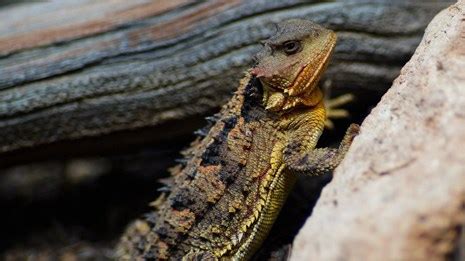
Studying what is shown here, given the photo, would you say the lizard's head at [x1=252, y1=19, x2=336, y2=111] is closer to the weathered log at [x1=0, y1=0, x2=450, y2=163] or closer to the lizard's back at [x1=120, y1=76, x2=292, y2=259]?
the lizard's back at [x1=120, y1=76, x2=292, y2=259]

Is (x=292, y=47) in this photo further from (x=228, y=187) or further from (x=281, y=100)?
(x=228, y=187)

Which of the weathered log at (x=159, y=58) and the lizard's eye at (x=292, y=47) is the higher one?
the lizard's eye at (x=292, y=47)

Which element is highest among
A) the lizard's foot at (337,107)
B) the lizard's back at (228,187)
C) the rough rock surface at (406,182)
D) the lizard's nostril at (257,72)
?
the rough rock surface at (406,182)

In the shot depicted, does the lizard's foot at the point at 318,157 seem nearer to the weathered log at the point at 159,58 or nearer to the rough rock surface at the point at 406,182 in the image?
the rough rock surface at the point at 406,182

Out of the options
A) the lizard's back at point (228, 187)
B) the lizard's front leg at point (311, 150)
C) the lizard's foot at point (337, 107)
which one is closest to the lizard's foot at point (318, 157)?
the lizard's front leg at point (311, 150)

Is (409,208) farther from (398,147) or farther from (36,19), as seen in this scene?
(36,19)

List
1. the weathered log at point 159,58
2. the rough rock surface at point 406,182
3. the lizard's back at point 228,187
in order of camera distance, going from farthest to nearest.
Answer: the weathered log at point 159,58, the lizard's back at point 228,187, the rough rock surface at point 406,182

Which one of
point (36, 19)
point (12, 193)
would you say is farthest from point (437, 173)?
point (12, 193)

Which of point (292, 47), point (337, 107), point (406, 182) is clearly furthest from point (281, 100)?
point (406, 182)
